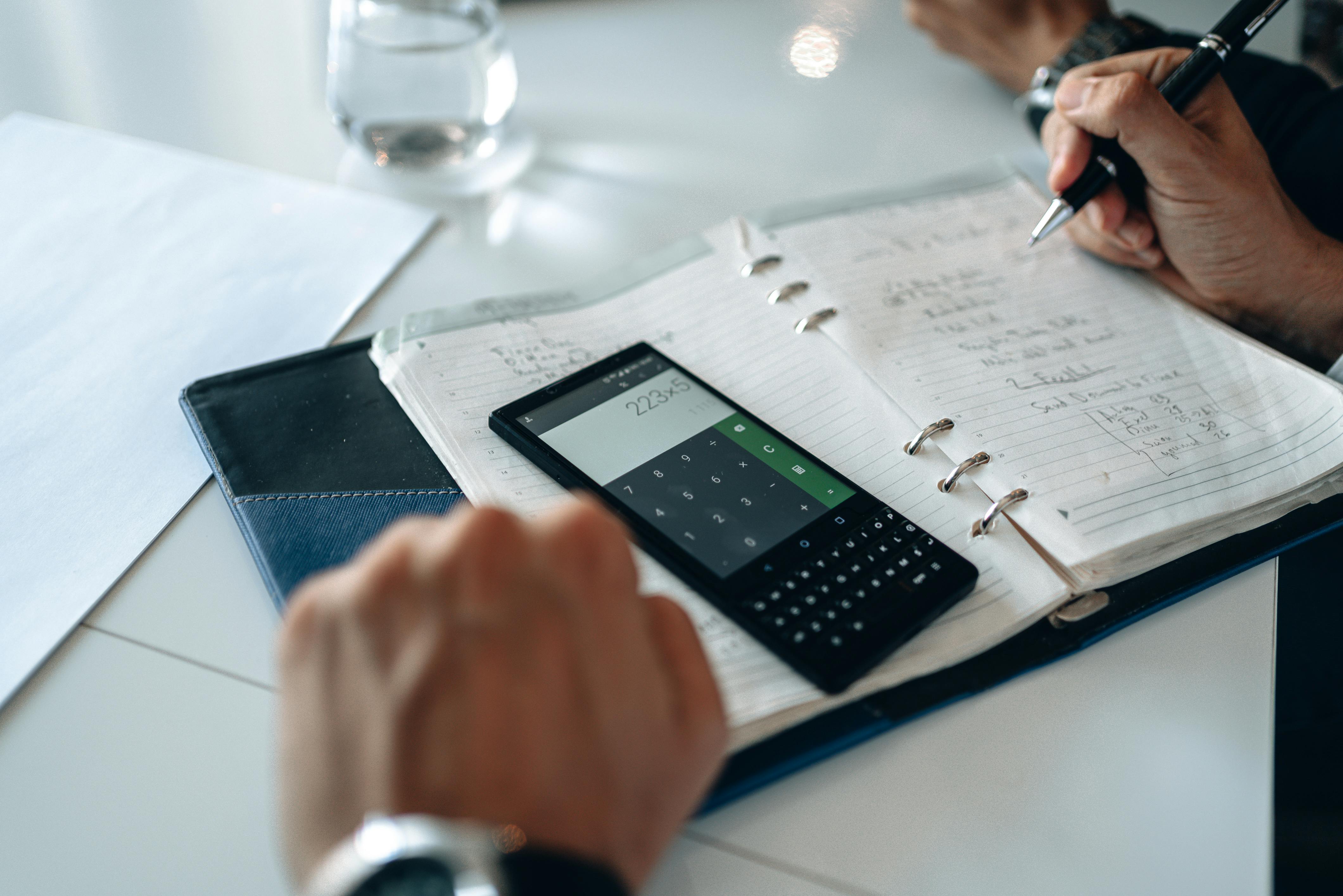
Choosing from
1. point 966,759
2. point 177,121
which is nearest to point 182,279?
point 177,121

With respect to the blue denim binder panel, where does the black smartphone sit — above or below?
above

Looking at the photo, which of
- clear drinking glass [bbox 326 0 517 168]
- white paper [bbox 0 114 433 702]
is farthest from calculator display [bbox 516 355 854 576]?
clear drinking glass [bbox 326 0 517 168]

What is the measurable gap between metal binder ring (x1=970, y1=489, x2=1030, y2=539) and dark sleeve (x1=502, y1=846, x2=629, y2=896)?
0.27 metres

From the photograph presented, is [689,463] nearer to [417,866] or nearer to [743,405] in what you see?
[743,405]

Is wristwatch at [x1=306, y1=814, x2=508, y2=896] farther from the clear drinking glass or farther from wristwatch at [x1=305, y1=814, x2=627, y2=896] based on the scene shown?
the clear drinking glass

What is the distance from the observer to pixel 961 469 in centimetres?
50

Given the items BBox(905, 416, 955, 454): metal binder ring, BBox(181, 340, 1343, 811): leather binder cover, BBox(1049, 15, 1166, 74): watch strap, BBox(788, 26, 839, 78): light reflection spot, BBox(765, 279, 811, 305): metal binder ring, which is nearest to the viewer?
BBox(181, 340, 1343, 811): leather binder cover

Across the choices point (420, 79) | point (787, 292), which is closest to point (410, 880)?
point (787, 292)

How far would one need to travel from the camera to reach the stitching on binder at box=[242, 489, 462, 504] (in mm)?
476

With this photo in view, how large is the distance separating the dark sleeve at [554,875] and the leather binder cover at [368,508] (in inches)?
3.9

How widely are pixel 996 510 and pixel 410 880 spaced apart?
33 centimetres

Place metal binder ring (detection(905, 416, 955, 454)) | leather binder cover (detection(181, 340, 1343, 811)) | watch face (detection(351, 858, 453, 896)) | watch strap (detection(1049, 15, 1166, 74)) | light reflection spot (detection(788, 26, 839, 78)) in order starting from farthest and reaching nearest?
light reflection spot (detection(788, 26, 839, 78)) → watch strap (detection(1049, 15, 1166, 74)) → metal binder ring (detection(905, 416, 955, 454)) → leather binder cover (detection(181, 340, 1343, 811)) → watch face (detection(351, 858, 453, 896))

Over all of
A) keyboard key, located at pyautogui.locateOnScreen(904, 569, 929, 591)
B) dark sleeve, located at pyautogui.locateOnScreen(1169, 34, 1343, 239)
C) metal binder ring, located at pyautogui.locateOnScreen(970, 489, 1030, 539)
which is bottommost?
keyboard key, located at pyautogui.locateOnScreen(904, 569, 929, 591)

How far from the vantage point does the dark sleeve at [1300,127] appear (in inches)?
27.0
